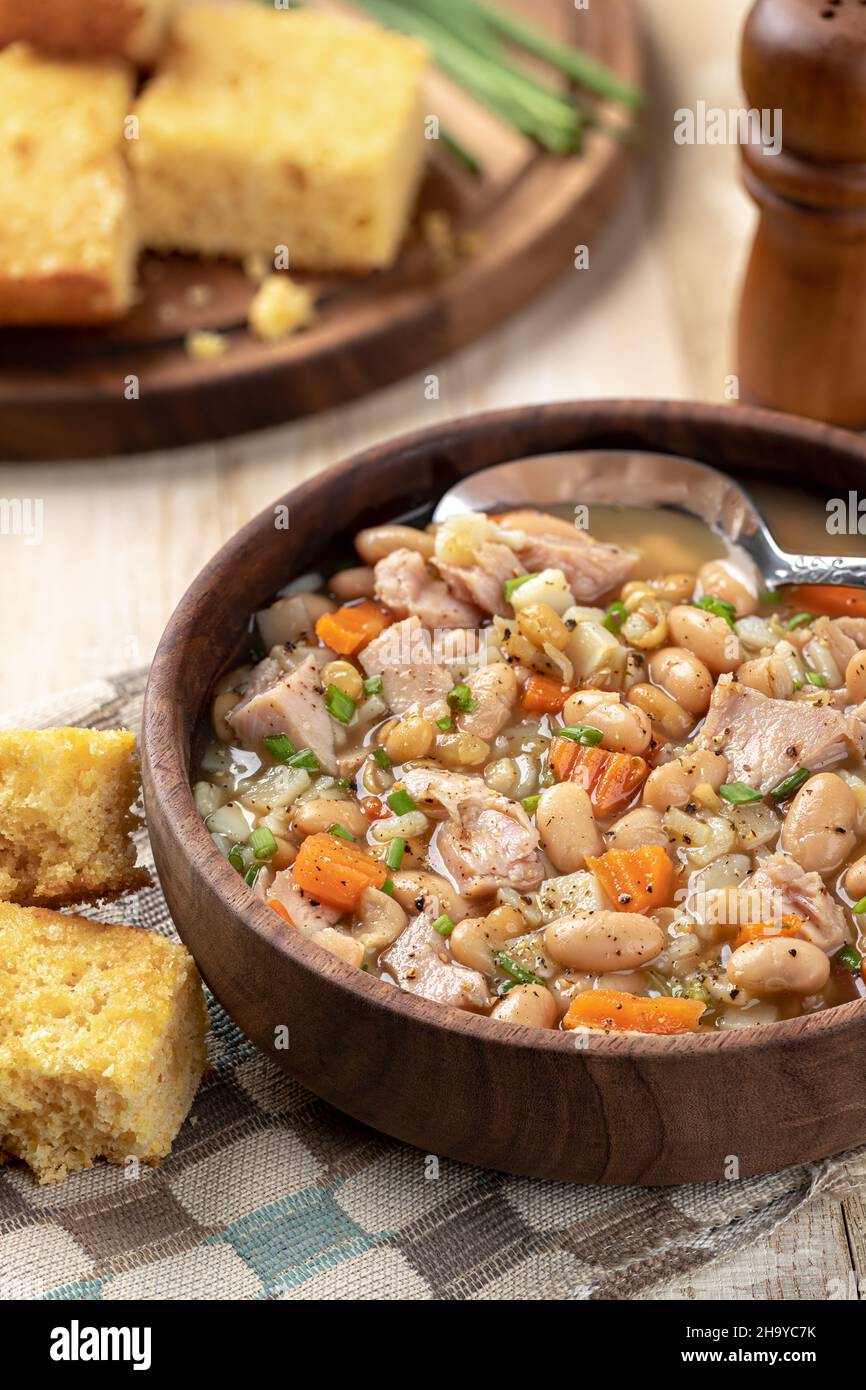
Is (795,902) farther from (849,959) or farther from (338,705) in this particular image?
(338,705)

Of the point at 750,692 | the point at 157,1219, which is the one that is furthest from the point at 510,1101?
the point at 750,692

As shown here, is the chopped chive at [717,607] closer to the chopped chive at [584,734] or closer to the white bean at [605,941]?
the chopped chive at [584,734]

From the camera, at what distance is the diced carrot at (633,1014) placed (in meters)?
2.74

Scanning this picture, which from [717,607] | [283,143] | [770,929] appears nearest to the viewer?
[770,929]

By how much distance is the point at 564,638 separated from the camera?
11.0 feet

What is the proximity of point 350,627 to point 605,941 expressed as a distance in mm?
1010

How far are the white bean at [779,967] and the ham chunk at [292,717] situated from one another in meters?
0.93

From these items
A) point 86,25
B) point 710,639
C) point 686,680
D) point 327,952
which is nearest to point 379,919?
point 327,952

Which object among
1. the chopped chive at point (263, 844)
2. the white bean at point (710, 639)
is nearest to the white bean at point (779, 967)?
the white bean at point (710, 639)

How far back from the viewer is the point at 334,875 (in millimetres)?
2971

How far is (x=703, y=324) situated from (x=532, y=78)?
1174 mm

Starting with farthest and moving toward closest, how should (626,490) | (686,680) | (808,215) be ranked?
(808,215) → (626,490) → (686,680)

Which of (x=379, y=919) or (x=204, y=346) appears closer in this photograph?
(x=379, y=919)

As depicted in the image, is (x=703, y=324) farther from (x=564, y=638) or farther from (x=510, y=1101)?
(x=510, y=1101)
